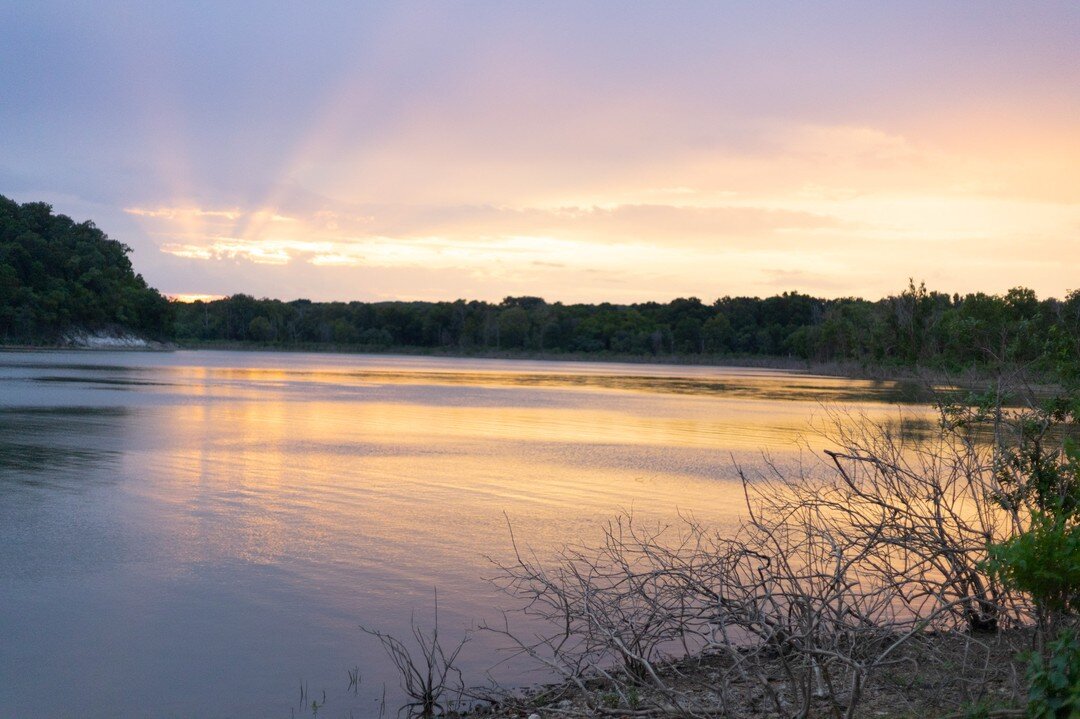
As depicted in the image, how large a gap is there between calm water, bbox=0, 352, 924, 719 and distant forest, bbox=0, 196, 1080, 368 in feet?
185

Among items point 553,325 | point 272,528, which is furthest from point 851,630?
point 553,325

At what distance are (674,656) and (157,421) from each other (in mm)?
21483

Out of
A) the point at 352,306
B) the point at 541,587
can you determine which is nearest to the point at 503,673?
the point at 541,587

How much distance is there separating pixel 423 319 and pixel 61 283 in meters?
56.4

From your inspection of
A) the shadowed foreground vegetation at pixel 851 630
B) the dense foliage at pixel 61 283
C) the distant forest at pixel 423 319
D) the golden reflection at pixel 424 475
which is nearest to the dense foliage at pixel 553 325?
the distant forest at pixel 423 319

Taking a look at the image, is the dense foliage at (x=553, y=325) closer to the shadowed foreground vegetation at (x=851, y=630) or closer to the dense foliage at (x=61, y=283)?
the dense foliage at (x=61, y=283)

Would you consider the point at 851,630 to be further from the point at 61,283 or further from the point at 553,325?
the point at 553,325

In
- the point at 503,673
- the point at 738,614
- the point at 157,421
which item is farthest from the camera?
the point at 157,421

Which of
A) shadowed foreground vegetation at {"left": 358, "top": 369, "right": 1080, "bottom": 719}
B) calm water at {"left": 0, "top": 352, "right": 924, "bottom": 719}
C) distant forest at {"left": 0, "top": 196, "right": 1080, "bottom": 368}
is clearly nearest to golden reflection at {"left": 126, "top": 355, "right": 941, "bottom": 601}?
calm water at {"left": 0, "top": 352, "right": 924, "bottom": 719}

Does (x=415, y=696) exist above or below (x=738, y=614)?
below

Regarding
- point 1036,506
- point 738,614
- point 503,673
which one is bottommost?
point 503,673

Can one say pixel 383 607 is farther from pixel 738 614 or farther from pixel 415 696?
pixel 738 614

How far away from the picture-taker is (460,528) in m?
12.7

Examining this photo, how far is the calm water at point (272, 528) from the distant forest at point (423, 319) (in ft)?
185
